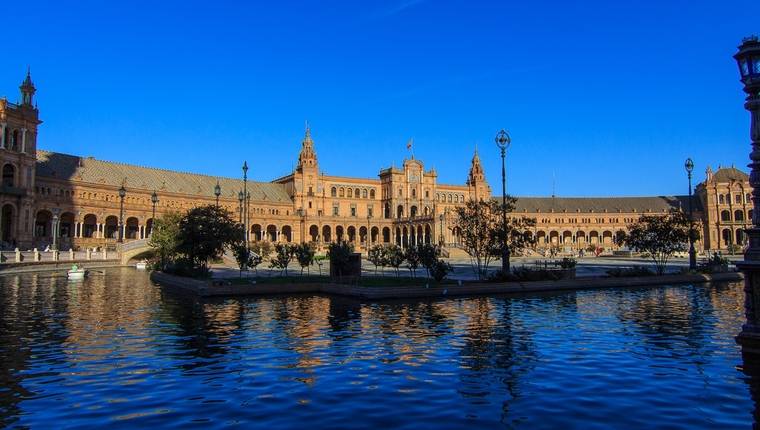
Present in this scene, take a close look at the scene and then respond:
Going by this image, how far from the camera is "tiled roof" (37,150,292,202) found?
91750mm

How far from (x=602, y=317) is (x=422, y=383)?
39.0ft

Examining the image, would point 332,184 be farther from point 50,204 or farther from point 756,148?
point 756,148

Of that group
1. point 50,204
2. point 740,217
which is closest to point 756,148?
point 50,204

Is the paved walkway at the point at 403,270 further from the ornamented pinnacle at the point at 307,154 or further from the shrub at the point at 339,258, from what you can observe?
the ornamented pinnacle at the point at 307,154

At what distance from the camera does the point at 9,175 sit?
76.6 m

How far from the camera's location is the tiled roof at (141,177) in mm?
91750

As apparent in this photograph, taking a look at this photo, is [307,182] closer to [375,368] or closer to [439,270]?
[439,270]

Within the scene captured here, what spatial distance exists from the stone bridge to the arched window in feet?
71.6

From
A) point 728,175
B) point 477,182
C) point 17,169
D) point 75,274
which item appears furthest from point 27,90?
point 728,175

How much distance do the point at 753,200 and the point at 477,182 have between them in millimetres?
130617

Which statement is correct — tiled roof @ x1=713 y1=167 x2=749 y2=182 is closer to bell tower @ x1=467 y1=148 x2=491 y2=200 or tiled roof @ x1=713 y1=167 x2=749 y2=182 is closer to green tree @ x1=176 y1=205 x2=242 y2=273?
bell tower @ x1=467 y1=148 x2=491 y2=200

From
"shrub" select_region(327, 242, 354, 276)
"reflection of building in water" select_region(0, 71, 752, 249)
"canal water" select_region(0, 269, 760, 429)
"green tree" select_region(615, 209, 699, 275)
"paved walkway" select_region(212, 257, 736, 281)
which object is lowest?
"canal water" select_region(0, 269, 760, 429)

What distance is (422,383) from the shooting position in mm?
10984

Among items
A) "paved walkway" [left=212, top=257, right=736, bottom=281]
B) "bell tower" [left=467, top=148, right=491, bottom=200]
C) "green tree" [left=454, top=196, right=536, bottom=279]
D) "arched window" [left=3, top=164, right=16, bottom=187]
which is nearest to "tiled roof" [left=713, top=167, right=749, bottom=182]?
"bell tower" [left=467, top=148, right=491, bottom=200]
